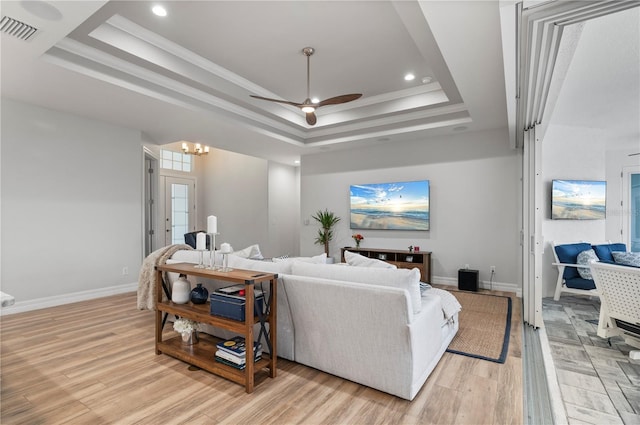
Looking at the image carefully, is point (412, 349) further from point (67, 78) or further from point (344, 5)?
point (67, 78)

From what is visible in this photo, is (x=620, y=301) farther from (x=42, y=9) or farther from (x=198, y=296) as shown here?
(x=42, y=9)

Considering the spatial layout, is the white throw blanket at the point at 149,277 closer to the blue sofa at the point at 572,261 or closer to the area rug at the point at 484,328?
the area rug at the point at 484,328

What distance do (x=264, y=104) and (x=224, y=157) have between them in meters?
4.12

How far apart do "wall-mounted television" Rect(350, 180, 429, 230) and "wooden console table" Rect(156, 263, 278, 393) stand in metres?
3.92

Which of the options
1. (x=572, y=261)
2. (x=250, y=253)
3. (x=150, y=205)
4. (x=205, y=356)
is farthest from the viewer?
(x=150, y=205)

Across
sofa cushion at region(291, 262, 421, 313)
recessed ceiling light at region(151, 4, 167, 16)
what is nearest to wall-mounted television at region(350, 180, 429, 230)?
sofa cushion at region(291, 262, 421, 313)

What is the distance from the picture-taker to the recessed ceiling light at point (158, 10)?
2865 mm

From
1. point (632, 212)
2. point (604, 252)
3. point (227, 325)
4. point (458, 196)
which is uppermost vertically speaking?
point (458, 196)

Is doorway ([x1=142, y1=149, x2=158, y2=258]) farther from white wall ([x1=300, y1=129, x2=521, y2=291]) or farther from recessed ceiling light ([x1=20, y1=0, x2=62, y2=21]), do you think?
recessed ceiling light ([x1=20, y1=0, x2=62, y2=21])

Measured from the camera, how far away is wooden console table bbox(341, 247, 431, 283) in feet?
18.0

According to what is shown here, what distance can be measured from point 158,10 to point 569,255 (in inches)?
231

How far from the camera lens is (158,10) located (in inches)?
115

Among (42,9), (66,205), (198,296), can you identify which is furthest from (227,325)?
(66,205)

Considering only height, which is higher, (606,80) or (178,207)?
(606,80)
